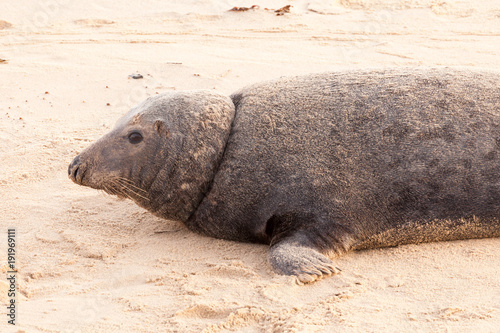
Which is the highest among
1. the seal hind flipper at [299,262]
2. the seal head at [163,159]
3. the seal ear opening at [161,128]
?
the seal ear opening at [161,128]

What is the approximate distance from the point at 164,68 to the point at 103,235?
14.2 feet

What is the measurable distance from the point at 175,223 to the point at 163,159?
69 cm

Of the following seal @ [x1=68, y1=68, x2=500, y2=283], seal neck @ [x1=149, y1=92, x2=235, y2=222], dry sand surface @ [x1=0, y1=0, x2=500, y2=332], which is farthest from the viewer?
seal neck @ [x1=149, y1=92, x2=235, y2=222]

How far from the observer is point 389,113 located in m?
4.33

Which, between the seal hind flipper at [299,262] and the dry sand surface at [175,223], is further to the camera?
the seal hind flipper at [299,262]

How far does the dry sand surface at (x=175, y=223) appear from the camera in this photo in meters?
3.38

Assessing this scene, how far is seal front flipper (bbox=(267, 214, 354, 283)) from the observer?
3.90m

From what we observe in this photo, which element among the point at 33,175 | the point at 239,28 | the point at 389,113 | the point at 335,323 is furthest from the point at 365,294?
the point at 239,28

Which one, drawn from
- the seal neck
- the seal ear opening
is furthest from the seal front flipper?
the seal ear opening

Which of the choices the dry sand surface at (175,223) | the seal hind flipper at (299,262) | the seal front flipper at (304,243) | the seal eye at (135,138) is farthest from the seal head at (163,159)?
the seal hind flipper at (299,262)

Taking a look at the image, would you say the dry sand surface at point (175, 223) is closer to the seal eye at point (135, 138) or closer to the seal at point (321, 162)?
the seal at point (321, 162)

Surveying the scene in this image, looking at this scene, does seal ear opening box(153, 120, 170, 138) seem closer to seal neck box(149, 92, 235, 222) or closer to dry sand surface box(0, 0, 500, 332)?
seal neck box(149, 92, 235, 222)

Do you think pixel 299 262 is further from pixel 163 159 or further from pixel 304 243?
pixel 163 159

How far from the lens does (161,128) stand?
14.7 feet
